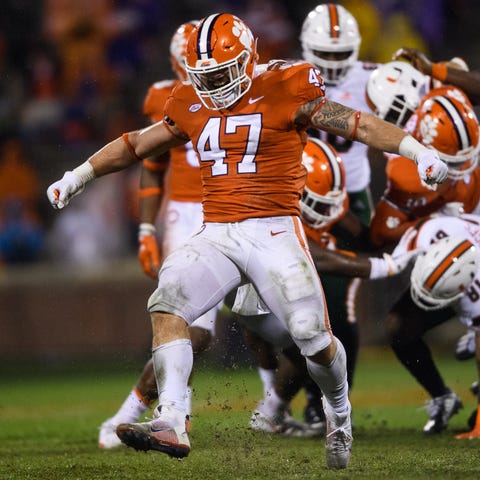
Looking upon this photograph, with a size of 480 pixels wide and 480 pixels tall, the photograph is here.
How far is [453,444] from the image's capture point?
6.40 m

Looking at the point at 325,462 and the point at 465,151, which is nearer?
the point at 325,462

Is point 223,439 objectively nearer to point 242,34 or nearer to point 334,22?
point 242,34

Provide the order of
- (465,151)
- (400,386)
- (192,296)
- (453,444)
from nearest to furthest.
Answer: (192,296), (453,444), (465,151), (400,386)

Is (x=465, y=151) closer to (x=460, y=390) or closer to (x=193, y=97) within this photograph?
(x=193, y=97)

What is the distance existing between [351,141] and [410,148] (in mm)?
2633

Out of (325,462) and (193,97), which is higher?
(193,97)

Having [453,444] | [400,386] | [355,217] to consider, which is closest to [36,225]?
[400,386]

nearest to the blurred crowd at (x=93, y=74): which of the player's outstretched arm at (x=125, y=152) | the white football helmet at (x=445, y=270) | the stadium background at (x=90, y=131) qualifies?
the stadium background at (x=90, y=131)

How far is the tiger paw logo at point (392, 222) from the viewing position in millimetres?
7328

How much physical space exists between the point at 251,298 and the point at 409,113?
226 cm

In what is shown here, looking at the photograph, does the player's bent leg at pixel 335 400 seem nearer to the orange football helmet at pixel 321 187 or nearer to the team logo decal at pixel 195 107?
the team logo decal at pixel 195 107

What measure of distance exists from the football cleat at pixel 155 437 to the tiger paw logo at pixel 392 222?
2.75 meters

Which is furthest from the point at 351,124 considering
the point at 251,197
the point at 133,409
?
the point at 133,409

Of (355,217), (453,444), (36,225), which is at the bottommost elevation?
(36,225)
